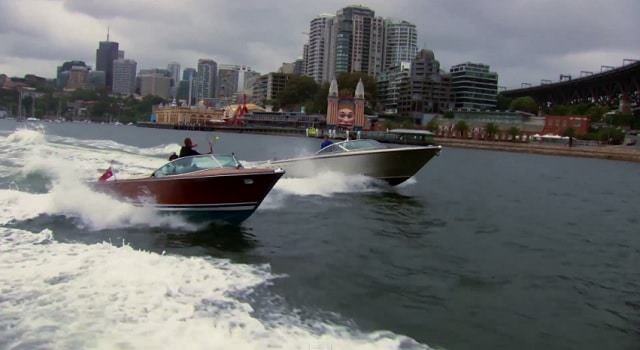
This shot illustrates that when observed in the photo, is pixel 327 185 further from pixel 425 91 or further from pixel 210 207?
pixel 425 91

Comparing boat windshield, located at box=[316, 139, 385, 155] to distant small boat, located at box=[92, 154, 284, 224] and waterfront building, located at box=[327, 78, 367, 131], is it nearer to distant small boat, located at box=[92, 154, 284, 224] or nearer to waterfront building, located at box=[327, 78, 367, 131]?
distant small boat, located at box=[92, 154, 284, 224]

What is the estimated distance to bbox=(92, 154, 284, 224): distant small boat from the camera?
13906mm

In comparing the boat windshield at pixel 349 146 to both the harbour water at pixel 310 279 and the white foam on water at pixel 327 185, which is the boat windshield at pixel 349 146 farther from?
the harbour water at pixel 310 279

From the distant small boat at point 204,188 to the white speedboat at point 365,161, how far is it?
9192 mm

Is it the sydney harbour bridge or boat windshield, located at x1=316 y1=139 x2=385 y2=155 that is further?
the sydney harbour bridge

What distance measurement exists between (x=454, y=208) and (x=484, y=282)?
1005 centimetres

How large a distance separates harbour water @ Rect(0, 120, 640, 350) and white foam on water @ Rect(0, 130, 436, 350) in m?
0.03

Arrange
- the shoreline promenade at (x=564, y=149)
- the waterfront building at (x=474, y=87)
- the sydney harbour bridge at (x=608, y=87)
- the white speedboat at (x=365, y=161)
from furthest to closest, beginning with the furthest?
the waterfront building at (x=474, y=87), the sydney harbour bridge at (x=608, y=87), the shoreline promenade at (x=564, y=149), the white speedboat at (x=365, y=161)

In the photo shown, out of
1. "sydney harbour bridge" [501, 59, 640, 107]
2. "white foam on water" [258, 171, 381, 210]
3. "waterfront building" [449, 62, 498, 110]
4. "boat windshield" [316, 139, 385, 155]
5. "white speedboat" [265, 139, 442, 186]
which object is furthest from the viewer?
"waterfront building" [449, 62, 498, 110]

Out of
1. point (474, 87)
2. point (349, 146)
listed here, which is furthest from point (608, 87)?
point (349, 146)

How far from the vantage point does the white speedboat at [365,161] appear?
23578 millimetres

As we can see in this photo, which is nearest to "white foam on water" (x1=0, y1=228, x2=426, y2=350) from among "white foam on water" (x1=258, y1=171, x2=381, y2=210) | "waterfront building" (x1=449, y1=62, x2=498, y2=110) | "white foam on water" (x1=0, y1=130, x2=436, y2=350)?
"white foam on water" (x1=0, y1=130, x2=436, y2=350)

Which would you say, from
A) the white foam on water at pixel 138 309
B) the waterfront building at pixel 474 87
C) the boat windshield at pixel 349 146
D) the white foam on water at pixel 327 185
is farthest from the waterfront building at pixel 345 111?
the white foam on water at pixel 138 309

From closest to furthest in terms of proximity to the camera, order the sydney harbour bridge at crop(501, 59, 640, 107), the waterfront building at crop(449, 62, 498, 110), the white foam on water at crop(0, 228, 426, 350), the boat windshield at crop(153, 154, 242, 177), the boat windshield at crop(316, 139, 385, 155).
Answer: the white foam on water at crop(0, 228, 426, 350) → the boat windshield at crop(153, 154, 242, 177) → the boat windshield at crop(316, 139, 385, 155) → the sydney harbour bridge at crop(501, 59, 640, 107) → the waterfront building at crop(449, 62, 498, 110)
